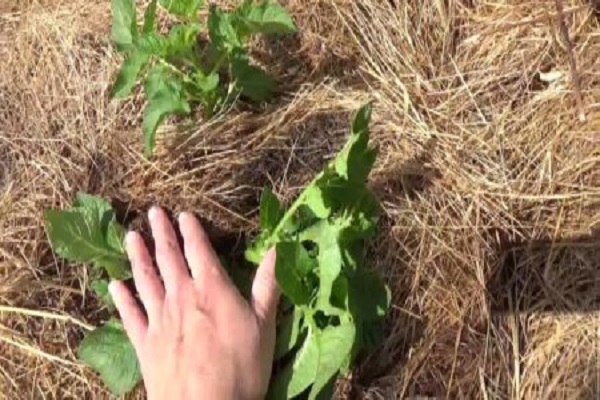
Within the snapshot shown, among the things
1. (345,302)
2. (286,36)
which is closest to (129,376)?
(345,302)

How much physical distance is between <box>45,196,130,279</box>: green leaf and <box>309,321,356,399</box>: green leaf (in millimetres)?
364

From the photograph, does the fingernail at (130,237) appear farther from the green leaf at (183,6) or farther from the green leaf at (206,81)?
the green leaf at (183,6)

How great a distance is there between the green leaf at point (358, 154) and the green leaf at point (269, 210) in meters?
0.11

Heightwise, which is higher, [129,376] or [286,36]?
[286,36]

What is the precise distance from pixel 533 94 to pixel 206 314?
682 millimetres

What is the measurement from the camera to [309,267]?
5.46 feet

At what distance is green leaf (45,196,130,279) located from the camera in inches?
68.2

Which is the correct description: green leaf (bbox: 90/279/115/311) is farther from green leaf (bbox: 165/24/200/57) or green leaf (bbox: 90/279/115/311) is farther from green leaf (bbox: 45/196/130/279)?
green leaf (bbox: 165/24/200/57)

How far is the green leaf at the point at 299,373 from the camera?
167 cm

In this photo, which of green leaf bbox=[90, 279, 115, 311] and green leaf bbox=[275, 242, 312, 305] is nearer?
green leaf bbox=[275, 242, 312, 305]

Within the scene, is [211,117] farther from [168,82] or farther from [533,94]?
[533,94]

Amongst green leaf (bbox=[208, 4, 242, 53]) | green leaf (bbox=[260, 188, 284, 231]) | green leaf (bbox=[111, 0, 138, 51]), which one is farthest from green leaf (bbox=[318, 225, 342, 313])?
green leaf (bbox=[111, 0, 138, 51])

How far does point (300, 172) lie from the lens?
1.83 metres

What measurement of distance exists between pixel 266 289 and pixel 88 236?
1.01 ft
